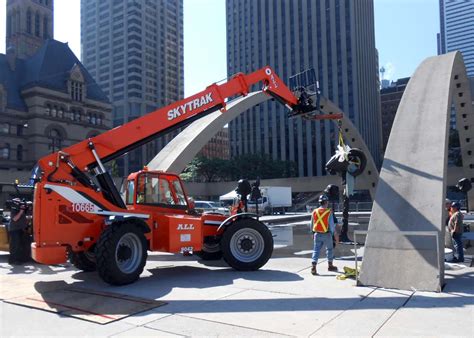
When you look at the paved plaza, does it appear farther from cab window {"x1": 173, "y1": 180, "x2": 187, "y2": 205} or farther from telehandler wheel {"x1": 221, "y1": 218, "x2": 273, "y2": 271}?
cab window {"x1": 173, "y1": 180, "x2": 187, "y2": 205}

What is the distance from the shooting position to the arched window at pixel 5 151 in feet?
248

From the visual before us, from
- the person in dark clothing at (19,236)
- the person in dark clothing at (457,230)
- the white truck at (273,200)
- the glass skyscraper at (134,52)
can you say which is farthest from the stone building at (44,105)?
the person in dark clothing at (457,230)

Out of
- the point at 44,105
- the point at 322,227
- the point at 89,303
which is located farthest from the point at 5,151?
the point at 322,227

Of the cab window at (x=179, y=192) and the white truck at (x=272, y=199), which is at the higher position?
the cab window at (x=179, y=192)

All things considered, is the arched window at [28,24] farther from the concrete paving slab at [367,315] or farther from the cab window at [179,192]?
the concrete paving slab at [367,315]

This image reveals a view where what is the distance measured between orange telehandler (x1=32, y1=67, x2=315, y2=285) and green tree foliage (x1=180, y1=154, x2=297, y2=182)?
64.9m

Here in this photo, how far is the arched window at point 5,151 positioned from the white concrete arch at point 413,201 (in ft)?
252

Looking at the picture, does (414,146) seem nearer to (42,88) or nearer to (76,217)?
(76,217)

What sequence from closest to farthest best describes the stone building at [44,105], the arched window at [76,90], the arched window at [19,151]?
the stone building at [44,105] → the arched window at [19,151] → the arched window at [76,90]

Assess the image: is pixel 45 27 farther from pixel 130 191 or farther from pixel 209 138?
pixel 130 191

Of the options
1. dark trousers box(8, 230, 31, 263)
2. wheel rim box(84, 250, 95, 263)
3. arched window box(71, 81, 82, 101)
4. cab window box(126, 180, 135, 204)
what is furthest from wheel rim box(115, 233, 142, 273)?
arched window box(71, 81, 82, 101)

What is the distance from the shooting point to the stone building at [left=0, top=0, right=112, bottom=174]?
76812mm

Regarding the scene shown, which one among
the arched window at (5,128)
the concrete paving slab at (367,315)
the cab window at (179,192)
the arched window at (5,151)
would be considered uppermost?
the arched window at (5,128)

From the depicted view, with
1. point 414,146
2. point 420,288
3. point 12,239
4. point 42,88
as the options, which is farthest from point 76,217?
point 42,88
